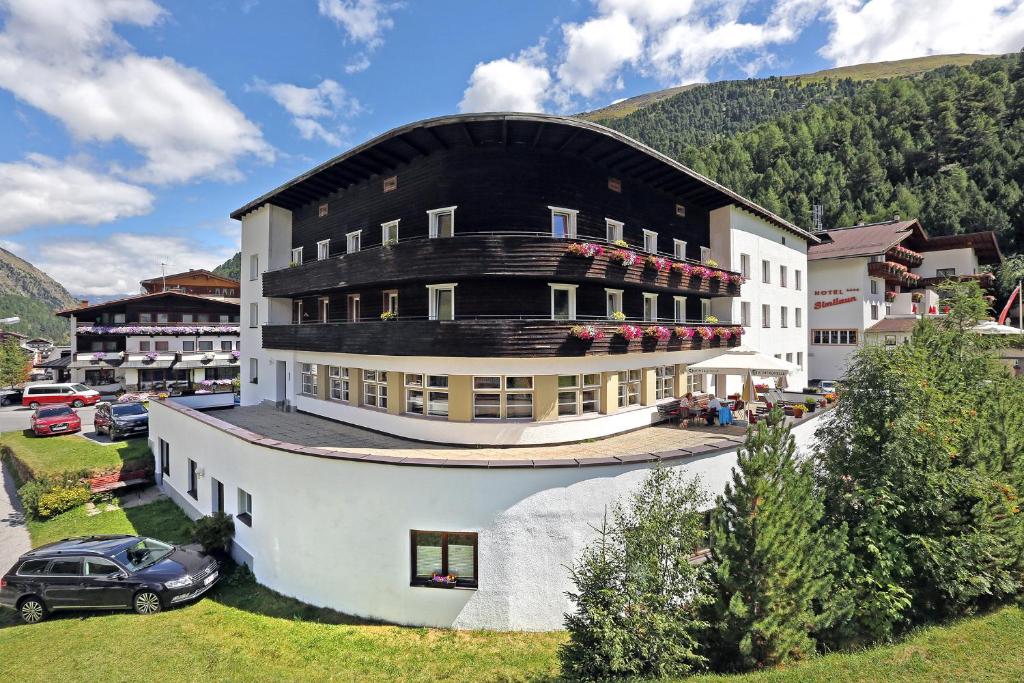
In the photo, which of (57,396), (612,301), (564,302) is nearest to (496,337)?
(564,302)

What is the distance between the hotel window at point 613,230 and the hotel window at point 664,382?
225 inches

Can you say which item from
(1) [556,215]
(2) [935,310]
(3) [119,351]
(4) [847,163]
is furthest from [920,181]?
(3) [119,351]

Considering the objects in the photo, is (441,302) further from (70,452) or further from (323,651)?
(70,452)

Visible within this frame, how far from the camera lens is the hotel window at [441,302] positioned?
16000mm

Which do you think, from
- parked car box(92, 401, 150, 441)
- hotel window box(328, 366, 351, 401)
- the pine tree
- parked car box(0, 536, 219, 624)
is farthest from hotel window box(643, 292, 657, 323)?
parked car box(92, 401, 150, 441)

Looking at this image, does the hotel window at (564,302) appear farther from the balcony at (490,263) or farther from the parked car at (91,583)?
the parked car at (91,583)

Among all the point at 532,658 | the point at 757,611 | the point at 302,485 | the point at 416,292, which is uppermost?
the point at 416,292

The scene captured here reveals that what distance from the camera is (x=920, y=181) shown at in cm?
6612

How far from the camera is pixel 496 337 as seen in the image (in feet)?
45.8

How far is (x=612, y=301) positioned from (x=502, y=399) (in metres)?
6.30

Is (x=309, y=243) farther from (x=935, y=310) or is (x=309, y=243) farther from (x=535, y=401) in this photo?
(x=935, y=310)

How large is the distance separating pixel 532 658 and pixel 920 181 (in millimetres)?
86390

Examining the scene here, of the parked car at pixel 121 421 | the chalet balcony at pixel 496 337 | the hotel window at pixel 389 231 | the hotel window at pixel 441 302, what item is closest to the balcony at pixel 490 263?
the hotel window at pixel 441 302

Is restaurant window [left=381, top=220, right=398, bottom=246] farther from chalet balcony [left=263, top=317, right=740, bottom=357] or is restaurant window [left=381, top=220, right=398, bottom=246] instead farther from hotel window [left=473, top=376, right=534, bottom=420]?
hotel window [left=473, top=376, right=534, bottom=420]
